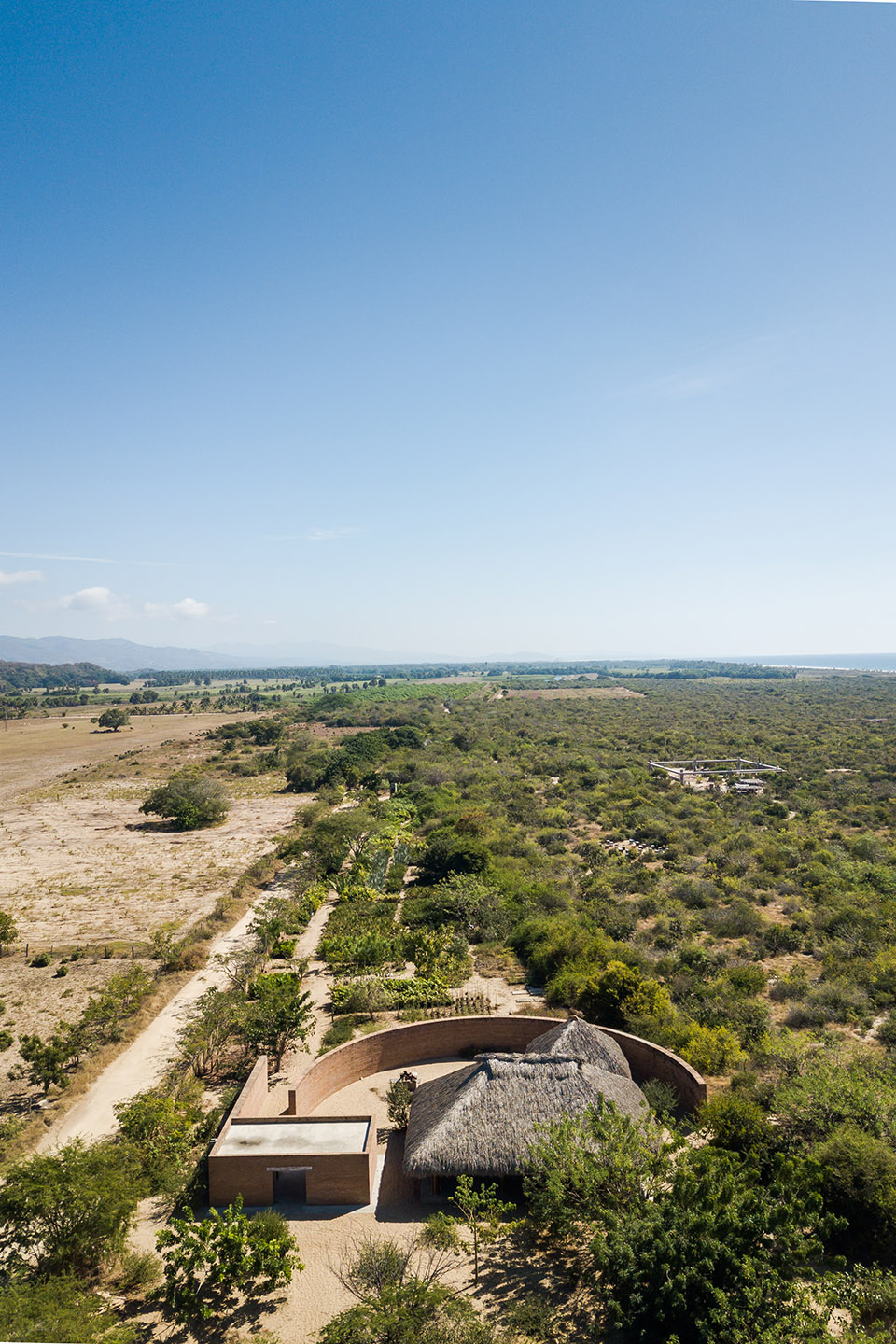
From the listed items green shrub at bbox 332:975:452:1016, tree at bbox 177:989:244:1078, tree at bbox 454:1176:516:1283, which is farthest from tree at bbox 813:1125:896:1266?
tree at bbox 177:989:244:1078

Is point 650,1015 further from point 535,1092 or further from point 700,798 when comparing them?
point 700,798

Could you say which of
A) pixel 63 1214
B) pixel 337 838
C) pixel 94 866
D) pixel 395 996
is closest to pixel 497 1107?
pixel 395 996

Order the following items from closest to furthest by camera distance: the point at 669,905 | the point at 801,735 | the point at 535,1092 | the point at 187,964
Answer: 1. the point at 535,1092
2. the point at 187,964
3. the point at 669,905
4. the point at 801,735

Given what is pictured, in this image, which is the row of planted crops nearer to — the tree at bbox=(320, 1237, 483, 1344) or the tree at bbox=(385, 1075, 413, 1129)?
the tree at bbox=(385, 1075, 413, 1129)

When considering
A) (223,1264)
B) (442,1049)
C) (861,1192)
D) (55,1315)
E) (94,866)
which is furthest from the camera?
(94,866)

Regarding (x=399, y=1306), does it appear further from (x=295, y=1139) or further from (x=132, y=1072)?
(x=132, y=1072)

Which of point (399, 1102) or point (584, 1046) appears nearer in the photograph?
point (584, 1046)

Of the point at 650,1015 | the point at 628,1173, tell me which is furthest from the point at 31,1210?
the point at 650,1015
